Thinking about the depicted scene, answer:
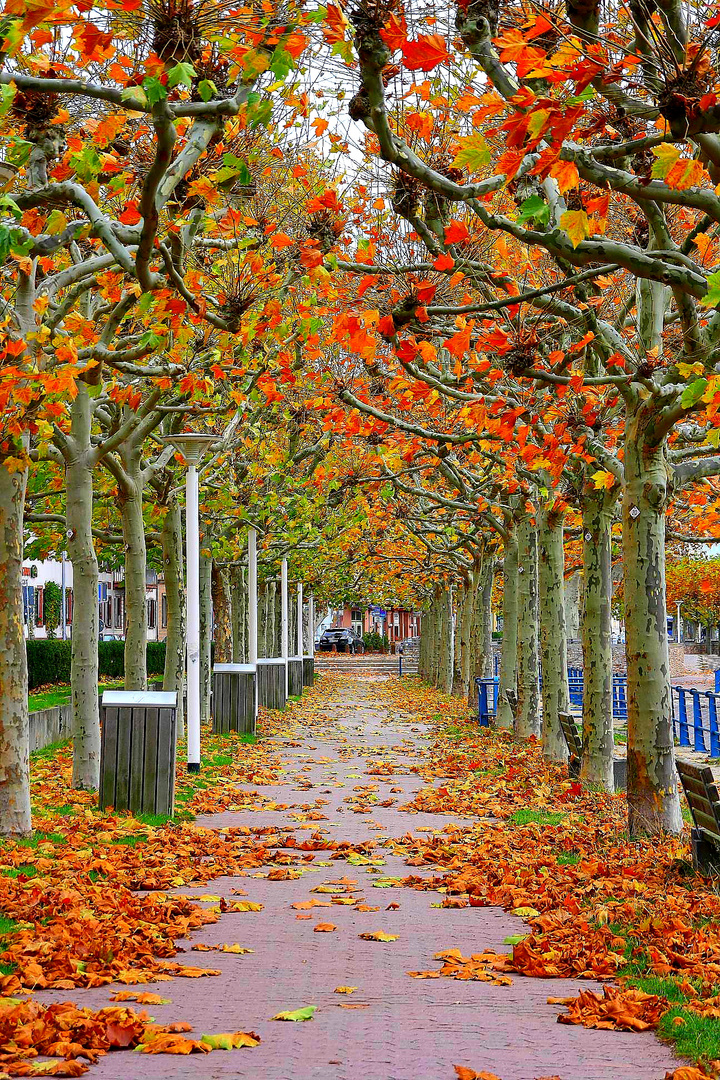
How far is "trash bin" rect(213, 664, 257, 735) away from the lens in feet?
68.0

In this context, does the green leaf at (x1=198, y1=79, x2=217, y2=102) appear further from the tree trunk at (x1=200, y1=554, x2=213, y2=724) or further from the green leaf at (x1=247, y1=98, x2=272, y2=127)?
the tree trunk at (x1=200, y1=554, x2=213, y2=724)

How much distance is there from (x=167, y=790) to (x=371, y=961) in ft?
17.0

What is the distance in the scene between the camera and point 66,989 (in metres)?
5.46

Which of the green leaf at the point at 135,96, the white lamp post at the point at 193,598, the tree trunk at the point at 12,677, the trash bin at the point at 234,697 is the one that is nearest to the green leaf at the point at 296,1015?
the green leaf at the point at 135,96

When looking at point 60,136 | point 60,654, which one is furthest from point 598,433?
point 60,654

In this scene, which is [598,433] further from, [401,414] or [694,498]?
[401,414]

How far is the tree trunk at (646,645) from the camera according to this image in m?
9.59

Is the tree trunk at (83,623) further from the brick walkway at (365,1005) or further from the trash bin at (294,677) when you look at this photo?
the trash bin at (294,677)

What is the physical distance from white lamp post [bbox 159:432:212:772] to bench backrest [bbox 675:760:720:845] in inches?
314

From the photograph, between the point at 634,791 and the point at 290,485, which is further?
the point at 290,485

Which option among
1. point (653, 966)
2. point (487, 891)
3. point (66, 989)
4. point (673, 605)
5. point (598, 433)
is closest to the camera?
point (66, 989)

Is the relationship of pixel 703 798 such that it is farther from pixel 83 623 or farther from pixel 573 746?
pixel 83 623

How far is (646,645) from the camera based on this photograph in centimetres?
969

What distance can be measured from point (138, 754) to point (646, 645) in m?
4.75
